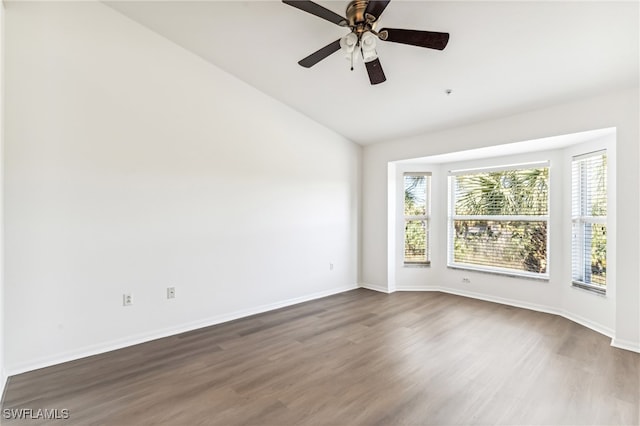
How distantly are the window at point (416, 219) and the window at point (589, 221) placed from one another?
1988mm

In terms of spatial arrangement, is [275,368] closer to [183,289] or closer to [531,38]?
[183,289]

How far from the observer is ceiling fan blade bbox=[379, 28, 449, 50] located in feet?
7.10

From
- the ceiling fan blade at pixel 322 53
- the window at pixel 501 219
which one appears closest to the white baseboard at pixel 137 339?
the window at pixel 501 219

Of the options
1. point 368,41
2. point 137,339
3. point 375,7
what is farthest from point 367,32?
point 137,339

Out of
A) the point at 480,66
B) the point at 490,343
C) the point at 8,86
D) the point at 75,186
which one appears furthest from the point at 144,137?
the point at 490,343

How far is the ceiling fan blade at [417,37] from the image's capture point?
2.16 metres

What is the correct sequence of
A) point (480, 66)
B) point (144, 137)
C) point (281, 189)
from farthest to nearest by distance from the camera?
1. point (281, 189)
2. point (144, 137)
3. point (480, 66)

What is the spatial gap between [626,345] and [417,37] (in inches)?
137

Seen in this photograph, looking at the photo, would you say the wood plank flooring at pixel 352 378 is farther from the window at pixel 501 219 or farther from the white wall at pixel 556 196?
the window at pixel 501 219

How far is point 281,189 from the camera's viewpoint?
4348mm

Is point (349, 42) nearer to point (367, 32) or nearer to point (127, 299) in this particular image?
point (367, 32)

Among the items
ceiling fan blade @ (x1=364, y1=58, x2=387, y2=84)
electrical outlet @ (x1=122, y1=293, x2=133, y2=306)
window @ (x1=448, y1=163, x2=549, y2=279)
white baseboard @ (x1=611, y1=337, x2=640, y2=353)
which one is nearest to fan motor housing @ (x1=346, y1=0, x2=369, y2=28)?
ceiling fan blade @ (x1=364, y1=58, x2=387, y2=84)

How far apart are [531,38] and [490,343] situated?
9.24 feet

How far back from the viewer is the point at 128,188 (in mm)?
3090
